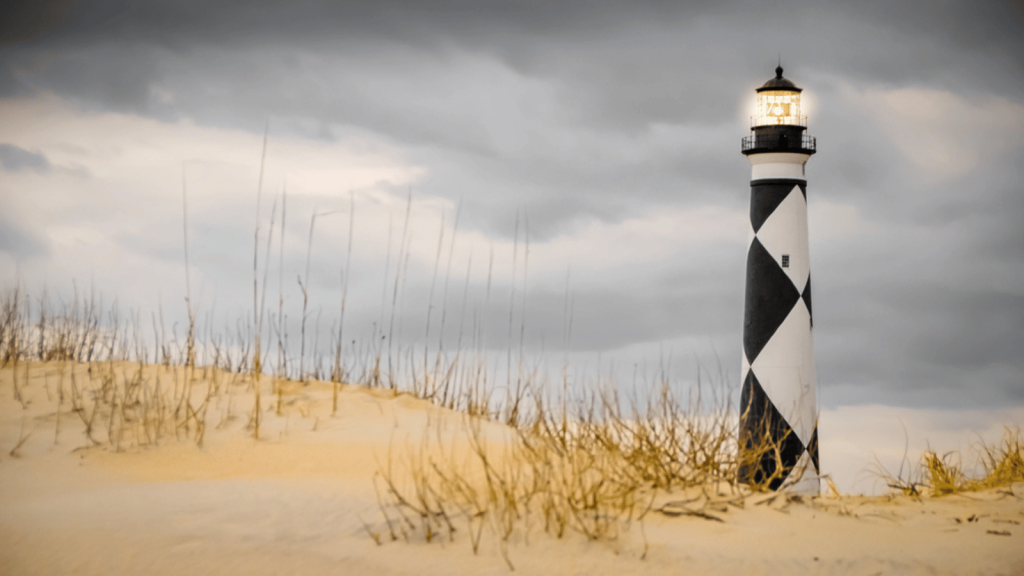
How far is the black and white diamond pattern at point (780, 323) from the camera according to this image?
7.84 meters

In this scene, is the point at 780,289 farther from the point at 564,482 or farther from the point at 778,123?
the point at 564,482

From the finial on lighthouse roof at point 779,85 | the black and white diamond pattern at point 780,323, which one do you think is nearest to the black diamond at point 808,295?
the black and white diamond pattern at point 780,323

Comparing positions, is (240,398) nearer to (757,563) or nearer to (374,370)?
(374,370)

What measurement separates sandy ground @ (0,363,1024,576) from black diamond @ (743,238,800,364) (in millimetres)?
2729

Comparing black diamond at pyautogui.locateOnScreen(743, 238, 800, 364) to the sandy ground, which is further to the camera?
black diamond at pyautogui.locateOnScreen(743, 238, 800, 364)

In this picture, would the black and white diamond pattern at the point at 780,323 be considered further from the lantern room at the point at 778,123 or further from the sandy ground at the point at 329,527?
the sandy ground at the point at 329,527

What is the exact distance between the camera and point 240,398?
670cm

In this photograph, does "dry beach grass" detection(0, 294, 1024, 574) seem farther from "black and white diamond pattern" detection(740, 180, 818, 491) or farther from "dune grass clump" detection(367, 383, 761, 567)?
"black and white diamond pattern" detection(740, 180, 818, 491)

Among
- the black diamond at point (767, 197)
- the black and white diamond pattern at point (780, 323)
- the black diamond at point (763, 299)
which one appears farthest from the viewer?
the black diamond at point (767, 197)

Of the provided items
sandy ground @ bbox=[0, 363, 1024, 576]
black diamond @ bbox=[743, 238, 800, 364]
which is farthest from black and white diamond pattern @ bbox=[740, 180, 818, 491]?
sandy ground @ bbox=[0, 363, 1024, 576]

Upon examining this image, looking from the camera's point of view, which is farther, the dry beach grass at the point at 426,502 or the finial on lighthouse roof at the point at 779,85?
the finial on lighthouse roof at the point at 779,85

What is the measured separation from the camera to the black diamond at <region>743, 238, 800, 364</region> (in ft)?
26.2

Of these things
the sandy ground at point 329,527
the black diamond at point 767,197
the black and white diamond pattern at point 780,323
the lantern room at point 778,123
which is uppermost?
the lantern room at point 778,123

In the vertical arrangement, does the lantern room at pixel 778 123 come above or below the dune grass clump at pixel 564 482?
above
